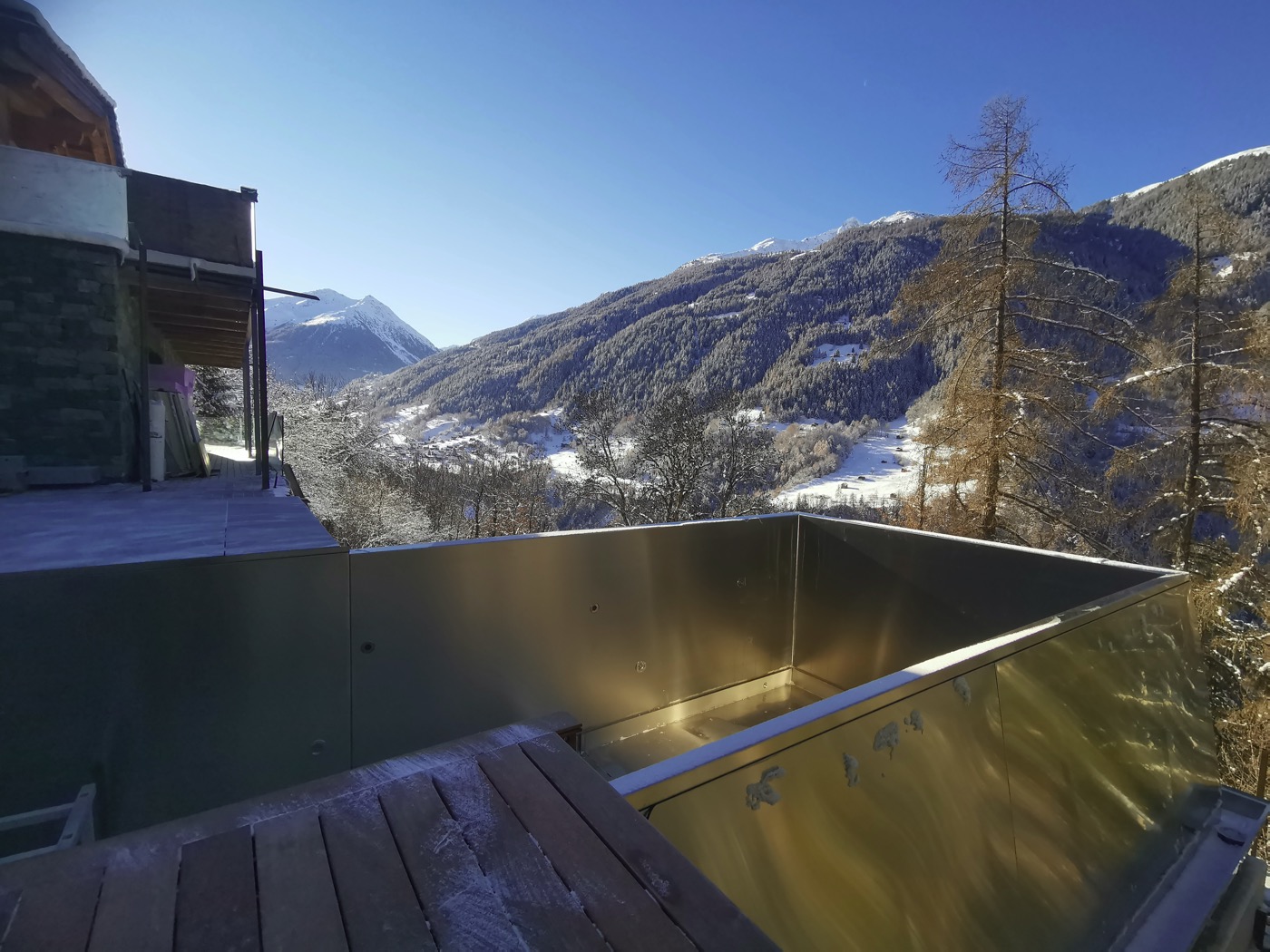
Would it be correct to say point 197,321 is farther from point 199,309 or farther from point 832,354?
point 832,354

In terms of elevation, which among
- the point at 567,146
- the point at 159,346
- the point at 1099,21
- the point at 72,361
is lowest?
the point at 72,361

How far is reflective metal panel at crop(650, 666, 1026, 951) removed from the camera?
1017 millimetres

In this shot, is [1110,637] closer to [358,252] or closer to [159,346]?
[159,346]

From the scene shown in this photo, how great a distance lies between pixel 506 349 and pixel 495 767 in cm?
6031

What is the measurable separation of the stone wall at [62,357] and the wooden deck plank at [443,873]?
16.4ft

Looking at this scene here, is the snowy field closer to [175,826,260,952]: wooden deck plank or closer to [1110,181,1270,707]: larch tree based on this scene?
[1110,181,1270,707]: larch tree

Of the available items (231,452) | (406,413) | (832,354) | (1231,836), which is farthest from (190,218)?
(406,413)

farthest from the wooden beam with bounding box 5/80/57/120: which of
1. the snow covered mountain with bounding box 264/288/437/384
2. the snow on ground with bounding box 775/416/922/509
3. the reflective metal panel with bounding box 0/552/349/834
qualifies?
the snow covered mountain with bounding box 264/288/437/384

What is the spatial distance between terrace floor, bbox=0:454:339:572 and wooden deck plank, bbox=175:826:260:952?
3.49 ft

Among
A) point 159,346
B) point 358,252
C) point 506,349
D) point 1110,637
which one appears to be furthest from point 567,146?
point 506,349

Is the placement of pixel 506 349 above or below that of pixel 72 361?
above

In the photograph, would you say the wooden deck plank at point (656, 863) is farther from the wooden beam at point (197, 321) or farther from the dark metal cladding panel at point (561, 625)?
the wooden beam at point (197, 321)

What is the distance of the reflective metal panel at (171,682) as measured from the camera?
4.64 ft

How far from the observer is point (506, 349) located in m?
58.5
